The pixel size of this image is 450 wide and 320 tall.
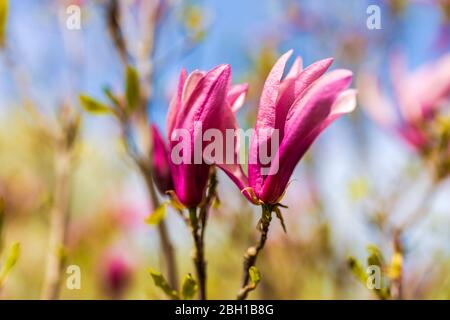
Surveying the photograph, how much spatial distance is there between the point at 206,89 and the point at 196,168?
5.1 inches

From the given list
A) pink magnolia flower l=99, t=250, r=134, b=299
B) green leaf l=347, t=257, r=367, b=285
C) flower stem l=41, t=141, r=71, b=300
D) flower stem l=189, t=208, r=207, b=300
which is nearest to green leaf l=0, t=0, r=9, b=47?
flower stem l=41, t=141, r=71, b=300

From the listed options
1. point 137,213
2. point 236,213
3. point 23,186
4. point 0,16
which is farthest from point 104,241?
point 0,16

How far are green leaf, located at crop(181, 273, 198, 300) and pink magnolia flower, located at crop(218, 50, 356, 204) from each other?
0.57ft

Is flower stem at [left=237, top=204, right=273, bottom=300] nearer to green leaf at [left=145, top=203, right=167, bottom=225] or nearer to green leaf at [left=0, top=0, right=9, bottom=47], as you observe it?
green leaf at [left=145, top=203, right=167, bottom=225]

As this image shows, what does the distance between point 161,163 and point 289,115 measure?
294 millimetres

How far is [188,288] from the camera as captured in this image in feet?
3.07

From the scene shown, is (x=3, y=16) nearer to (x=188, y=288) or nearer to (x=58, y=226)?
(x=58, y=226)

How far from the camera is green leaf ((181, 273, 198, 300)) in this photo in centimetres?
93

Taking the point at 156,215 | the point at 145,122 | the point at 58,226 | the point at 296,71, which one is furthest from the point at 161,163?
the point at 58,226

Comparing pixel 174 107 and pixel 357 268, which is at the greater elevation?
pixel 174 107

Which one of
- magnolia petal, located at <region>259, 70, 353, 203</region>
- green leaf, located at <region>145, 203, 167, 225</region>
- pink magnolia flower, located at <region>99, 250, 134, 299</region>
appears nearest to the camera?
magnolia petal, located at <region>259, 70, 353, 203</region>

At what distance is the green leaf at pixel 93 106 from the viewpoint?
1.11m

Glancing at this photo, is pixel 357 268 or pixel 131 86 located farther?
pixel 131 86
